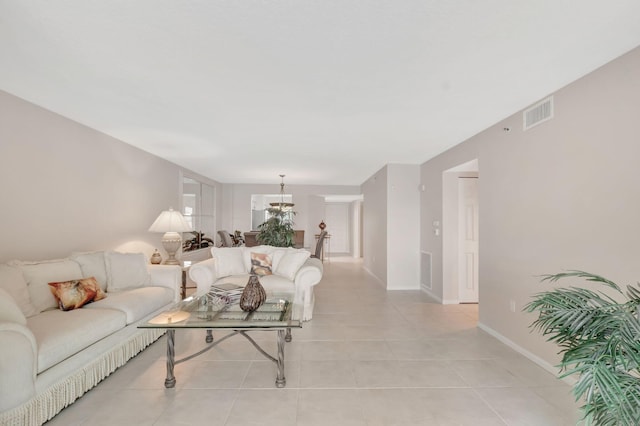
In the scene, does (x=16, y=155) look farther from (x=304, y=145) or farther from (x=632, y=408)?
(x=632, y=408)

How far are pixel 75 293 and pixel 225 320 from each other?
142cm

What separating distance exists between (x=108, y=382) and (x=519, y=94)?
4250 millimetres

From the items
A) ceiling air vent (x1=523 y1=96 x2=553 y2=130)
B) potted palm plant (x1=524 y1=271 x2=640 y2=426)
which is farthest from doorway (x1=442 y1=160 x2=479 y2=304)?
potted palm plant (x1=524 y1=271 x2=640 y2=426)

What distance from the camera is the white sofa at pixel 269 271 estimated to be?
157 inches

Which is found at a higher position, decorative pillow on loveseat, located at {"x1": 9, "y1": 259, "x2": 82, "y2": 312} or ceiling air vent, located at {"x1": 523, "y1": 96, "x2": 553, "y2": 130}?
ceiling air vent, located at {"x1": 523, "y1": 96, "x2": 553, "y2": 130}

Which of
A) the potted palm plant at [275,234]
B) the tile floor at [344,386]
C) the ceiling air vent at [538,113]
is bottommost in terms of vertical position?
the tile floor at [344,386]

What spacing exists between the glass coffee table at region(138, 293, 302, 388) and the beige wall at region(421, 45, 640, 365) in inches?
89.2

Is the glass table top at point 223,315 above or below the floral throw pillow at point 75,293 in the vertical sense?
below

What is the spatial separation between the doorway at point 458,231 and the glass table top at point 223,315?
9.52 ft

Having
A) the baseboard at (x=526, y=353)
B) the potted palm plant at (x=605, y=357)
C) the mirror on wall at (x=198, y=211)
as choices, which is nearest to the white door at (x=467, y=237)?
the baseboard at (x=526, y=353)

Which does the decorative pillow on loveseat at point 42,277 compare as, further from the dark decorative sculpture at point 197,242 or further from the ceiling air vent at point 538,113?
the ceiling air vent at point 538,113

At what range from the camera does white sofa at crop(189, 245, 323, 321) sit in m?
4.00

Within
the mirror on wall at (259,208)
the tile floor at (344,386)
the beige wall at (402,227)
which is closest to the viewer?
the tile floor at (344,386)

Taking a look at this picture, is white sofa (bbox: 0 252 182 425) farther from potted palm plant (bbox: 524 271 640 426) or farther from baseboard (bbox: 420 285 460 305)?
baseboard (bbox: 420 285 460 305)
